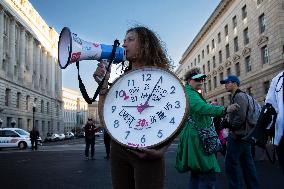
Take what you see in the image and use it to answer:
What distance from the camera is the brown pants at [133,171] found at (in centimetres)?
238

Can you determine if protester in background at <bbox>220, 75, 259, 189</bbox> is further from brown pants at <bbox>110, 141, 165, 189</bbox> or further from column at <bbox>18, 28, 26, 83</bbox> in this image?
column at <bbox>18, 28, 26, 83</bbox>

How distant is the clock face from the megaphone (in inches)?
8.9

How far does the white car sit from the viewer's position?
29.1 meters

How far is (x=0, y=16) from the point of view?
47.9 m

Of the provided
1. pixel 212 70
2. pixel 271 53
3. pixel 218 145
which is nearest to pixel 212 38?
pixel 212 70

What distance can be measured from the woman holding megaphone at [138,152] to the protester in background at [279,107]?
900mm

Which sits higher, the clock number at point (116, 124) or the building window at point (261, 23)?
the building window at point (261, 23)

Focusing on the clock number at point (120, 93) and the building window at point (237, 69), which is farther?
the building window at point (237, 69)

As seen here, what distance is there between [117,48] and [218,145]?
179cm

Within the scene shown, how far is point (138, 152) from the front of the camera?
91.6 inches

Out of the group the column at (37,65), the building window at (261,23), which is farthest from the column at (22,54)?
the building window at (261,23)

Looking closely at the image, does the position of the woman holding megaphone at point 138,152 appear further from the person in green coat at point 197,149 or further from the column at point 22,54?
the column at point 22,54

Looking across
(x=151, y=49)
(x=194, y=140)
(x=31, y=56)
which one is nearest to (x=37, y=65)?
(x=31, y=56)

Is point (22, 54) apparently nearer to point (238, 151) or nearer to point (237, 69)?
point (237, 69)
